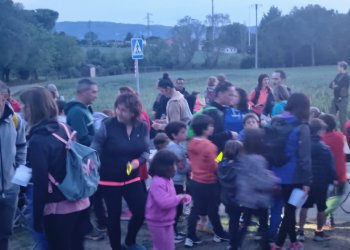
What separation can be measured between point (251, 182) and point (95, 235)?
221 centimetres

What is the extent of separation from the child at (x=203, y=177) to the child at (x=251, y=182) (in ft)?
1.40

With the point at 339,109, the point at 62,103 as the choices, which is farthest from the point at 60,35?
the point at 62,103

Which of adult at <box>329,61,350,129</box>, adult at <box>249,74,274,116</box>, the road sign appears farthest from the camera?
adult at <box>329,61,350,129</box>

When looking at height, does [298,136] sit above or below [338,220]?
above

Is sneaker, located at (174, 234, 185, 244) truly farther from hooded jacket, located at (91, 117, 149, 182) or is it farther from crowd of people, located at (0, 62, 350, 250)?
hooded jacket, located at (91, 117, 149, 182)

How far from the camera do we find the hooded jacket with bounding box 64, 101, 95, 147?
5.73 meters

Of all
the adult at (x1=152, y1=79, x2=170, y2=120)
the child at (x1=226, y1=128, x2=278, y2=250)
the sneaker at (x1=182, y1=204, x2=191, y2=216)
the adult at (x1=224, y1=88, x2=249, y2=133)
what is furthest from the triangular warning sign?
the child at (x1=226, y1=128, x2=278, y2=250)

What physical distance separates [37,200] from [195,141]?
205cm

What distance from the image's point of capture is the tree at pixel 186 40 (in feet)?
231

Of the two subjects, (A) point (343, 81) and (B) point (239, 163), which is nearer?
(B) point (239, 163)

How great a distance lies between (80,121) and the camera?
18.8 feet

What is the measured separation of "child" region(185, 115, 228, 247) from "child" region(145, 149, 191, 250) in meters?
0.62

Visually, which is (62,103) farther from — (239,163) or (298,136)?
(298,136)

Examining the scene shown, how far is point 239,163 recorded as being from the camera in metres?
5.18
